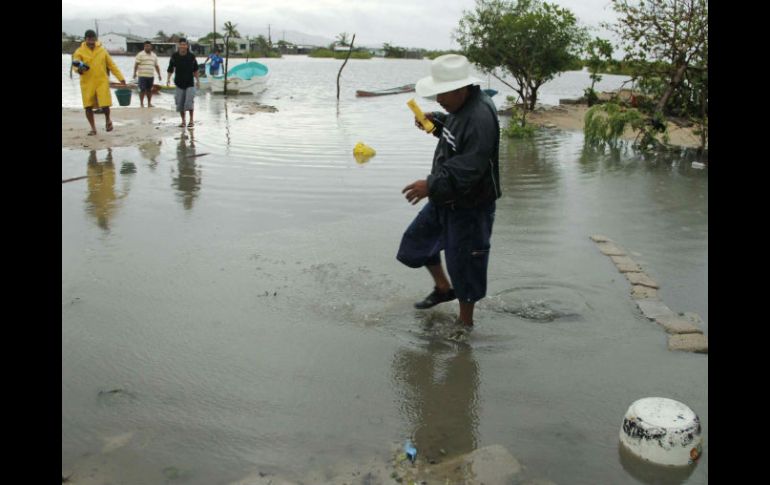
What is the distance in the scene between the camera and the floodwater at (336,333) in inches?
127

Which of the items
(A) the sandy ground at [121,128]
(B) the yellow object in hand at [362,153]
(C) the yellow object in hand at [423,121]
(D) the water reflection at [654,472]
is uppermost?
(A) the sandy ground at [121,128]

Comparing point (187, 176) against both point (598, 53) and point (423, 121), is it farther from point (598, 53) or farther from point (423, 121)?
point (598, 53)

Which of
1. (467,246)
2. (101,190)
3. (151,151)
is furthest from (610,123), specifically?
(467,246)

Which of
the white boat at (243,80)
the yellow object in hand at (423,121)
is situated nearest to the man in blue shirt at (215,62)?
the white boat at (243,80)

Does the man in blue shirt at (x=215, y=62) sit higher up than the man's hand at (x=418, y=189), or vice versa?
the man in blue shirt at (x=215, y=62)

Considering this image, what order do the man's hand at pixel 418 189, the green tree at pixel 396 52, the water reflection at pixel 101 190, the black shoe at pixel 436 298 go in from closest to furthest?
1. the man's hand at pixel 418 189
2. the black shoe at pixel 436 298
3. the water reflection at pixel 101 190
4. the green tree at pixel 396 52

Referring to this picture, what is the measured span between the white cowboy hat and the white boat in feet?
75.0

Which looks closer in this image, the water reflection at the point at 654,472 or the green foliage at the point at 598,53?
the water reflection at the point at 654,472

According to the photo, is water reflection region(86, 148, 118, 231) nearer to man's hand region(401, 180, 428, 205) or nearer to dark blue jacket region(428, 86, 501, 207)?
man's hand region(401, 180, 428, 205)

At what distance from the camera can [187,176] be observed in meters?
9.30

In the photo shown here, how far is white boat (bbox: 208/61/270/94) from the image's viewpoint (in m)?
25.7

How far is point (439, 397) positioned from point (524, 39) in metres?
18.0

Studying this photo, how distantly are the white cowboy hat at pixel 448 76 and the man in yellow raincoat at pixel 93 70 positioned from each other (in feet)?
30.3

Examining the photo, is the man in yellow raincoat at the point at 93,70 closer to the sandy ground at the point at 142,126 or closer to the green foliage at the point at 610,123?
the sandy ground at the point at 142,126
